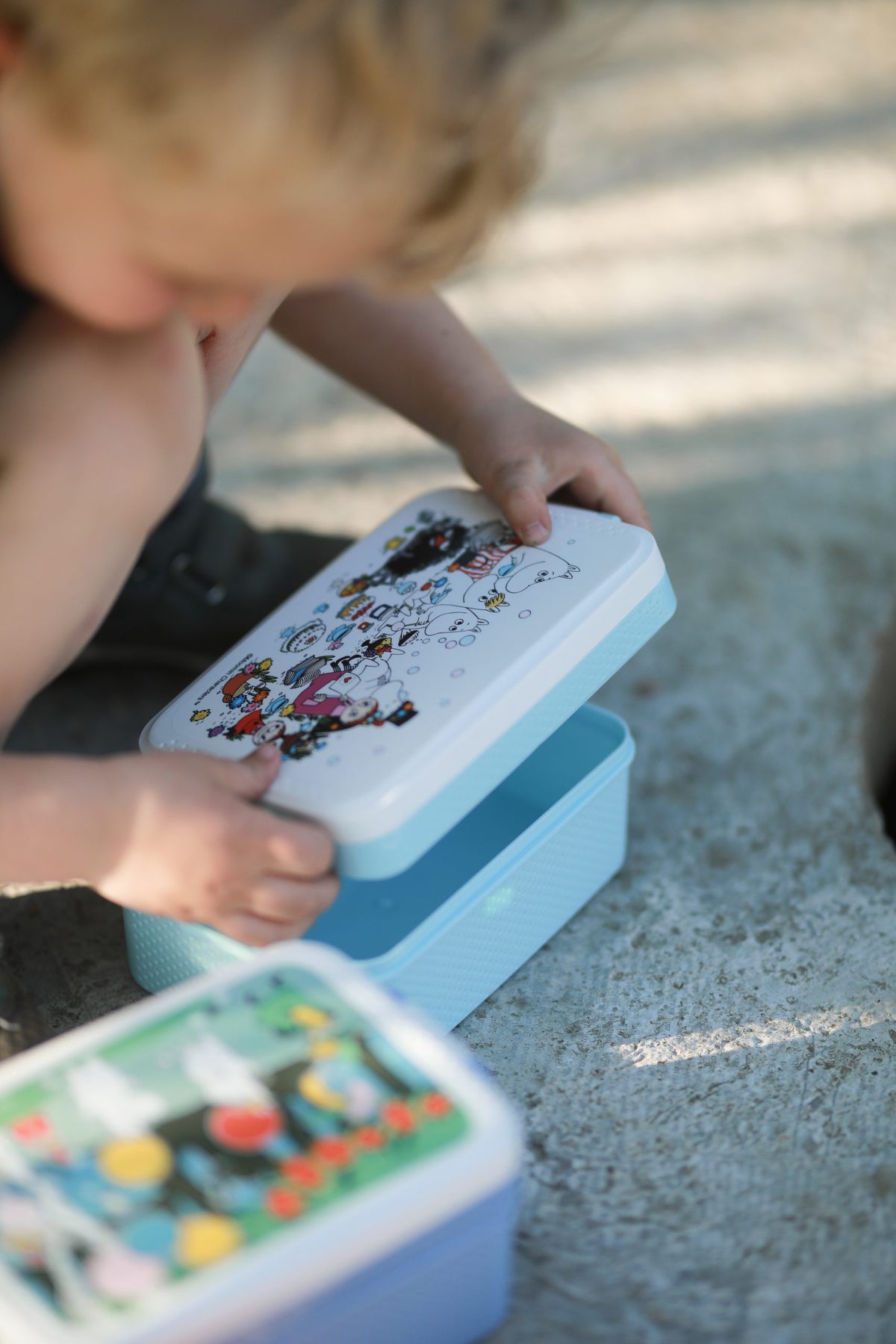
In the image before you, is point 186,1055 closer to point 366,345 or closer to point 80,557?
point 80,557

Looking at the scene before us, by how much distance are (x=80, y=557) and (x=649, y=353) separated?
2.79ft

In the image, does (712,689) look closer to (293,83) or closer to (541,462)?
(541,462)

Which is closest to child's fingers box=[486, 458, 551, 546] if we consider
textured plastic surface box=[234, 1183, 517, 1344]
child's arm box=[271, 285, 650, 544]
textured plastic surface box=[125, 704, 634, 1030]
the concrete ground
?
child's arm box=[271, 285, 650, 544]

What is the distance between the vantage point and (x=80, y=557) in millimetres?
651

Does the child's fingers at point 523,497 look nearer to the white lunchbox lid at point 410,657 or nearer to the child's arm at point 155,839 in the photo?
the white lunchbox lid at point 410,657

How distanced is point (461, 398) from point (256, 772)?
33cm

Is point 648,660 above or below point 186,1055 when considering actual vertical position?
below

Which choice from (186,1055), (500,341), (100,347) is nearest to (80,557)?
(100,347)

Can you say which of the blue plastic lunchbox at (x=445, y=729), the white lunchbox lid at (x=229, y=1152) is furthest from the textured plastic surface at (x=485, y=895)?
the white lunchbox lid at (x=229, y=1152)

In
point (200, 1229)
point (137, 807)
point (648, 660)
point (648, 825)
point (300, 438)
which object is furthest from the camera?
point (300, 438)

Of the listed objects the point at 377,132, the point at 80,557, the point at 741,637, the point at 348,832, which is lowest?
the point at 741,637

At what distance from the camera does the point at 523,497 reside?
31.9 inches

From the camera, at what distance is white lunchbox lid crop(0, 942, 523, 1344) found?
19.0 inches

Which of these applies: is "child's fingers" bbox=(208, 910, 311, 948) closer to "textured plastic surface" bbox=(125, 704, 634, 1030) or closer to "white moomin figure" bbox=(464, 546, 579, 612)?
"textured plastic surface" bbox=(125, 704, 634, 1030)
